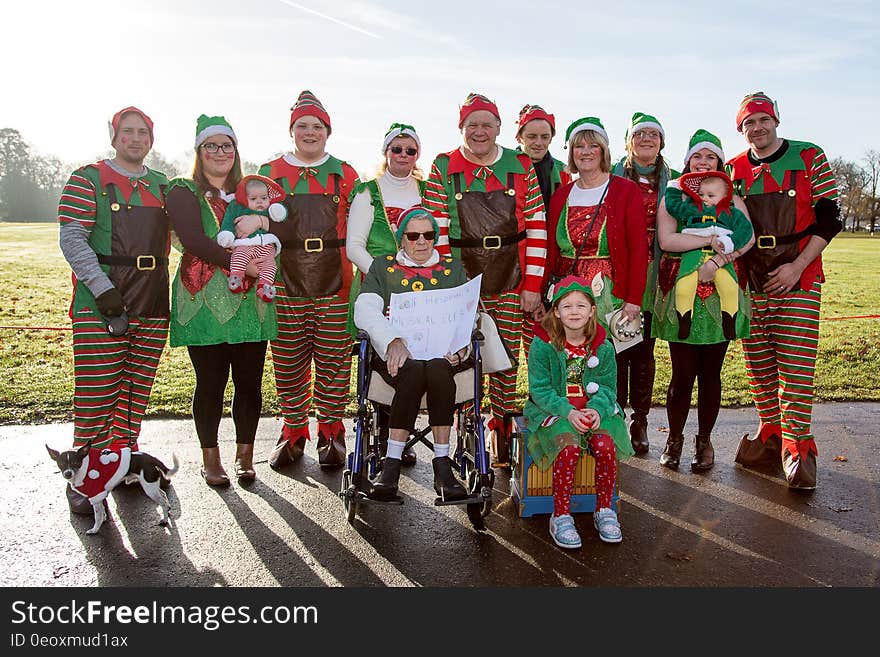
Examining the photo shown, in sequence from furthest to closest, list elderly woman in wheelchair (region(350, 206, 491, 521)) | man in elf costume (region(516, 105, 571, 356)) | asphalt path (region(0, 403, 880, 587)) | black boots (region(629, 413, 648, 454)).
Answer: black boots (region(629, 413, 648, 454)) < man in elf costume (region(516, 105, 571, 356)) < elderly woman in wheelchair (region(350, 206, 491, 521)) < asphalt path (region(0, 403, 880, 587))

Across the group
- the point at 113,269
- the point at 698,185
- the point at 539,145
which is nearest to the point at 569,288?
the point at 698,185

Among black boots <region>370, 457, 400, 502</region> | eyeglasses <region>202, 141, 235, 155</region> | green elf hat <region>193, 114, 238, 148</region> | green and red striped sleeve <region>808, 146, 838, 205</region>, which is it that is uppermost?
green elf hat <region>193, 114, 238, 148</region>

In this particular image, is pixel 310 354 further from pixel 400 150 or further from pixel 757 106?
pixel 757 106

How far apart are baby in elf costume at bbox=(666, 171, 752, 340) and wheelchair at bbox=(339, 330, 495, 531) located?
1.57m

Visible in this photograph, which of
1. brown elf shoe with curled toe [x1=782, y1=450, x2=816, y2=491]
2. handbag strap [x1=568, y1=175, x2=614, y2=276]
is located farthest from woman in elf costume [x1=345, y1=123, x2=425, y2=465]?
brown elf shoe with curled toe [x1=782, y1=450, x2=816, y2=491]

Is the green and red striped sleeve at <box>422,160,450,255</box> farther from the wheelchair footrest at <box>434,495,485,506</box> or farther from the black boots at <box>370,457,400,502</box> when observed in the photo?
the wheelchair footrest at <box>434,495,485,506</box>

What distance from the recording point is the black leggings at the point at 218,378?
13.9 ft

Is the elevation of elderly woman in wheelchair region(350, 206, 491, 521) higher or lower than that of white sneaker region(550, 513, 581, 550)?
higher

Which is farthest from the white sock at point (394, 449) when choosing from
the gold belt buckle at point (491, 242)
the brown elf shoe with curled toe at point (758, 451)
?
the brown elf shoe with curled toe at point (758, 451)

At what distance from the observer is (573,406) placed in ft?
12.3

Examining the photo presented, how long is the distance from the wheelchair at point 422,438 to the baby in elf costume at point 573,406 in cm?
33

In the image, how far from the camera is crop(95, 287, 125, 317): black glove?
12.7ft

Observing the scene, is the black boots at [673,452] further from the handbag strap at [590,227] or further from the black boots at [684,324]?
the handbag strap at [590,227]

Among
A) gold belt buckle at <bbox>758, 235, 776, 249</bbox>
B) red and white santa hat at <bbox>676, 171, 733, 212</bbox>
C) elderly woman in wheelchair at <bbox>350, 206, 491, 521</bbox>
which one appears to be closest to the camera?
elderly woman in wheelchair at <bbox>350, 206, 491, 521</bbox>
